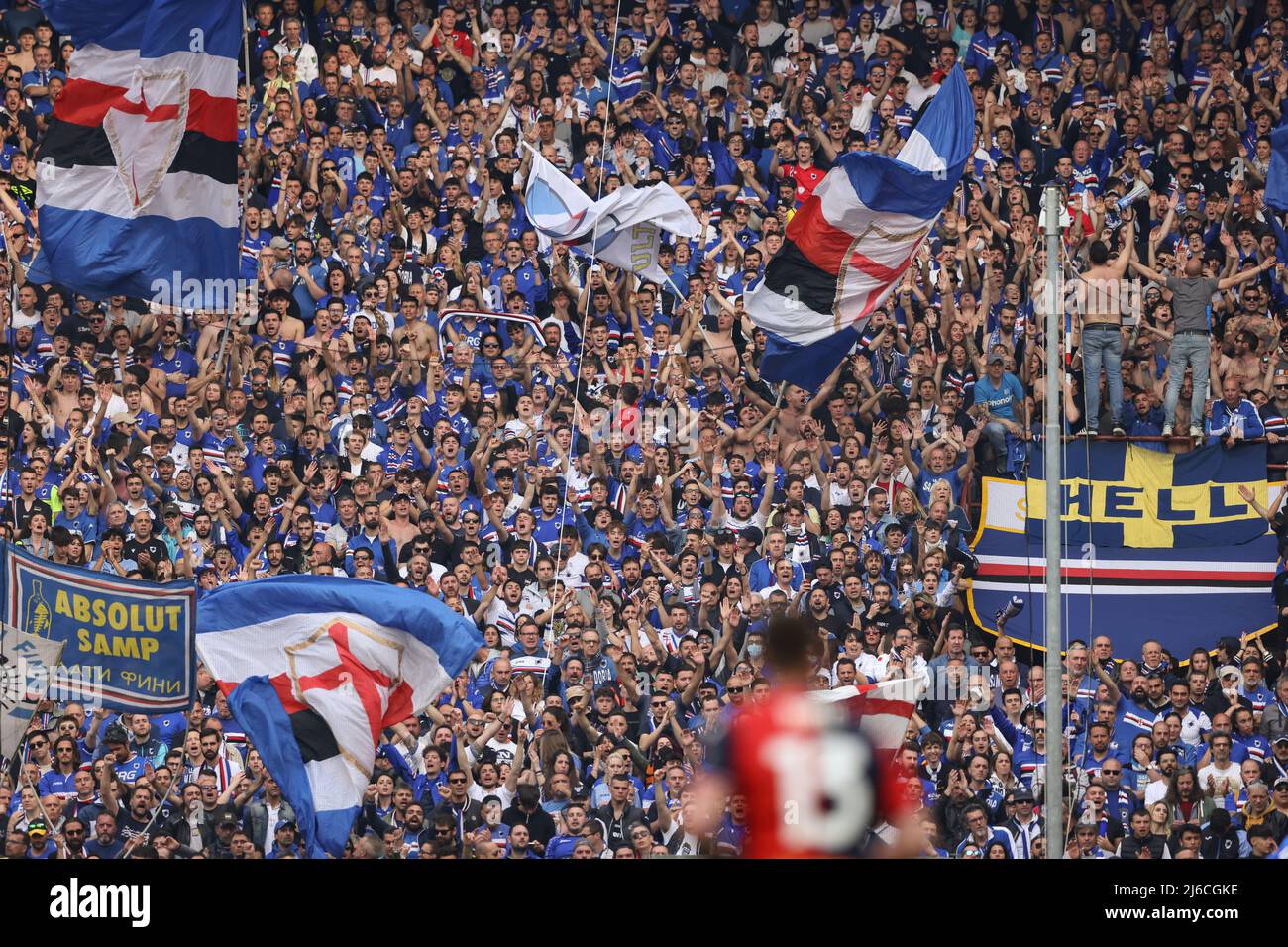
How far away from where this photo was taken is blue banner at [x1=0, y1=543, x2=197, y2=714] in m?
13.0

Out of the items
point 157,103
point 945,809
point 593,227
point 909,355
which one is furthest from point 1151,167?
point 157,103

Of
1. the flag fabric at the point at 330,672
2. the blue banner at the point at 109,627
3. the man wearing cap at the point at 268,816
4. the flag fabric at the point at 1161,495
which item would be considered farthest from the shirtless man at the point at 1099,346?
the blue banner at the point at 109,627

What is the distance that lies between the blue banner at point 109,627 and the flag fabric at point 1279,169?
8.69 metres

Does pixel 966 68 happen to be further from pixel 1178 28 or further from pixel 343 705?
pixel 343 705

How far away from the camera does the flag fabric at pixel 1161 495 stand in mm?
16438

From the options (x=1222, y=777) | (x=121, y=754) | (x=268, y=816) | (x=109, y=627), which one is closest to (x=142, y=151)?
(x=109, y=627)

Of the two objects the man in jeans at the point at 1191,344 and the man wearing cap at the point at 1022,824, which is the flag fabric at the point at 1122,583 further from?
the man wearing cap at the point at 1022,824

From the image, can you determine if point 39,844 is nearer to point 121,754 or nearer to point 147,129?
point 121,754

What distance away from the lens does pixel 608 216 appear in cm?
1639

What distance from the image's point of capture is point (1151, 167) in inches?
714

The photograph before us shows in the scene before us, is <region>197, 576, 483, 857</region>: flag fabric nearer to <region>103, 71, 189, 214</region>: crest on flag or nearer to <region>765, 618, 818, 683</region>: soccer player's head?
<region>103, 71, 189, 214</region>: crest on flag

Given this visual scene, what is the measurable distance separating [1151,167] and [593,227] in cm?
478
